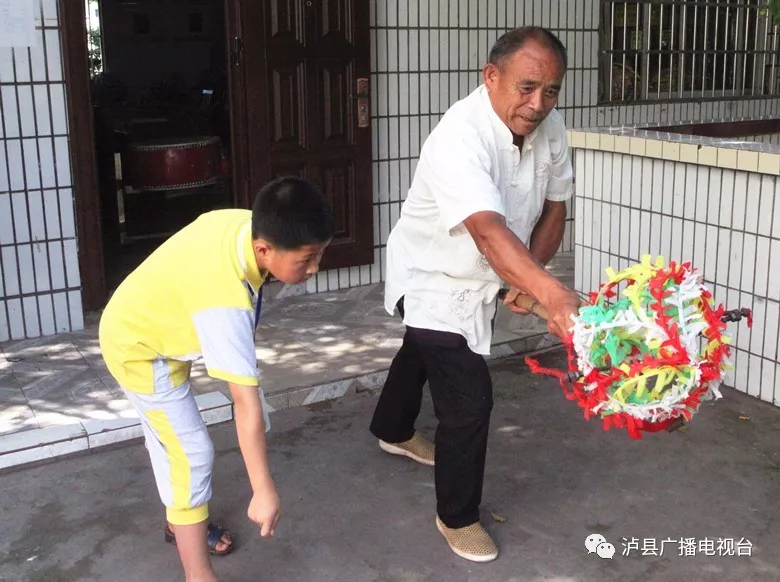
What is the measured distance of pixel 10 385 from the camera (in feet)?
16.9


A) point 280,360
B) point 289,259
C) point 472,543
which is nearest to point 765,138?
point 280,360

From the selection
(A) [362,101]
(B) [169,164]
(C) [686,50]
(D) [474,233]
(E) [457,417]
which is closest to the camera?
(D) [474,233]

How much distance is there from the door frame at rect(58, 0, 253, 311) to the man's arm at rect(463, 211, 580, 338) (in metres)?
3.67

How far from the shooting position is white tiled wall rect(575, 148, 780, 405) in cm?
484

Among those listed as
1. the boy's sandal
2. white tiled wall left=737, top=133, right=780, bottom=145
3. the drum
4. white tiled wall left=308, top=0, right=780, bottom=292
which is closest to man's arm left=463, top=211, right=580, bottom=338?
the boy's sandal

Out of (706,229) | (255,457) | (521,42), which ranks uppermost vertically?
(521,42)

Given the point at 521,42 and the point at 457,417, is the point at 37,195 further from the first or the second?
the point at 521,42

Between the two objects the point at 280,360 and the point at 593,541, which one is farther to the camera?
the point at 280,360

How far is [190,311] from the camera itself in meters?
2.81

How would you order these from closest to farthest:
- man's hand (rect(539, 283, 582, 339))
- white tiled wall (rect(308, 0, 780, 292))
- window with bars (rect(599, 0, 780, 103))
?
man's hand (rect(539, 283, 582, 339)) < white tiled wall (rect(308, 0, 780, 292)) < window with bars (rect(599, 0, 780, 103))

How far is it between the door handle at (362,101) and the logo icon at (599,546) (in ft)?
12.7

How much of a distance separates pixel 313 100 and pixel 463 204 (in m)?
3.79

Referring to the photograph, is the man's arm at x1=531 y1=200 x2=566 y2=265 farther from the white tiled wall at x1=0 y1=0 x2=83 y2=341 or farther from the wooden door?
the white tiled wall at x1=0 y1=0 x2=83 y2=341

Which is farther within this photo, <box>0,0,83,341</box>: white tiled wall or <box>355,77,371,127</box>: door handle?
<box>355,77,371,127</box>: door handle
